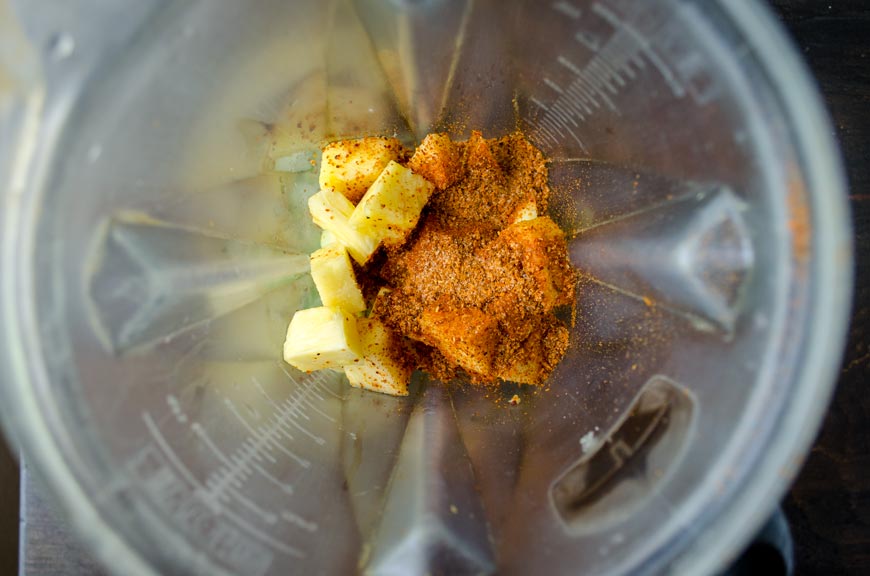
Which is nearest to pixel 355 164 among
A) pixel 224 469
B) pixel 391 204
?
pixel 391 204

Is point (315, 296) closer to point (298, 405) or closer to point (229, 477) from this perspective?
point (298, 405)

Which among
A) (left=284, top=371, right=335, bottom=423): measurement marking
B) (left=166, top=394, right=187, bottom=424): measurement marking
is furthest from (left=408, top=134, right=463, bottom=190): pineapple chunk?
(left=166, top=394, right=187, bottom=424): measurement marking

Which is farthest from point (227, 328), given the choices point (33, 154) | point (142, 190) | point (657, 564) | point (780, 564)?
point (780, 564)

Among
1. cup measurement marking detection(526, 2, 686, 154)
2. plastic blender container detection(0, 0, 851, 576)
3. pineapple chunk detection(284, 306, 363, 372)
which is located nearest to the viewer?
plastic blender container detection(0, 0, 851, 576)

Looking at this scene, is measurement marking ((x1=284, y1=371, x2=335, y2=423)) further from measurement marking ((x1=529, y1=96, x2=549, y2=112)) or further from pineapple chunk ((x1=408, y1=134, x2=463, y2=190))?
measurement marking ((x1=529, y1=96, x2=549, y2=112))

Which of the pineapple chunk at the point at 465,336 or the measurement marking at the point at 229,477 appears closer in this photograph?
the measurement marking at the point at 229,477

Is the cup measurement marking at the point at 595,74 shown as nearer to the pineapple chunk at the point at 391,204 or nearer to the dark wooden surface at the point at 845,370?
the pineapple chunk at the point at 391,204

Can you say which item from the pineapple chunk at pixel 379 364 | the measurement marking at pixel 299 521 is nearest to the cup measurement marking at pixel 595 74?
the pineapple chunk at pixel 379 364
